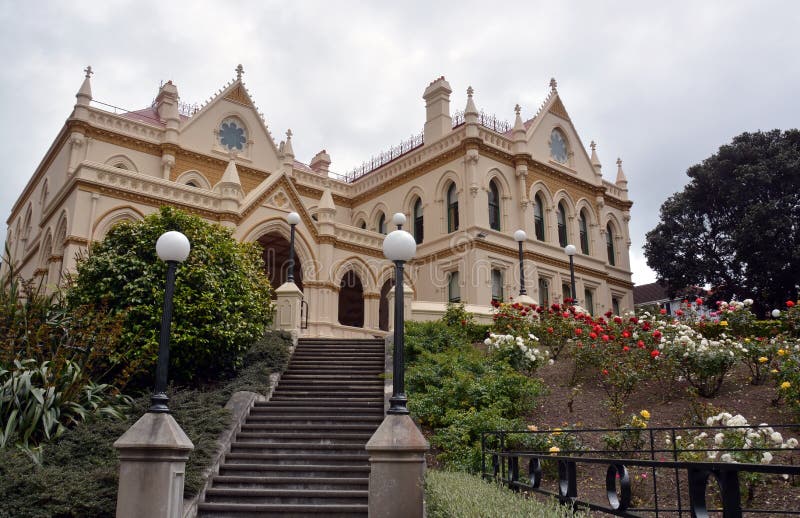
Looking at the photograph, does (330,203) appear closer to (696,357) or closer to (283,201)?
(283,201)

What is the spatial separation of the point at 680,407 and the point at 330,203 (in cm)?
1676

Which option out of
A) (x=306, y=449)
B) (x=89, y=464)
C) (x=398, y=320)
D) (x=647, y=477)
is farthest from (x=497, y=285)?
(x=89, y=464)

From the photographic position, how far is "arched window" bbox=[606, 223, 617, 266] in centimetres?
3491

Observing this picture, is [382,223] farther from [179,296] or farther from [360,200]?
[179,296]

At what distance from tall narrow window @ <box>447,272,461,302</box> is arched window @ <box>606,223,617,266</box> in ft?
34.6

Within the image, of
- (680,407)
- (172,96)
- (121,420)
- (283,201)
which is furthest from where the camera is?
(172,96)

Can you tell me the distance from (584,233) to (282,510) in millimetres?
26085

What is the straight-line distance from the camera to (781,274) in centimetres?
2983

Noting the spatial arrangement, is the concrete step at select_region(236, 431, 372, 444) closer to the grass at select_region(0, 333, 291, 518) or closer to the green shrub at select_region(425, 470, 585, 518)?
the grass at select_region(0, 333, 291, 518)

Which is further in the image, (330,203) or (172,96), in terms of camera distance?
(172,96)

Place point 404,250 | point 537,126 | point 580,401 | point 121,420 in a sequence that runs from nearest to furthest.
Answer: point 404,250, point 121,420, point 580,401, point 537,126

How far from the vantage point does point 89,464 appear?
9617mm

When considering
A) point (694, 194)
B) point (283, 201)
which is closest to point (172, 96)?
point (283, 201)

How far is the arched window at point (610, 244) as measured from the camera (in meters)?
34.9
